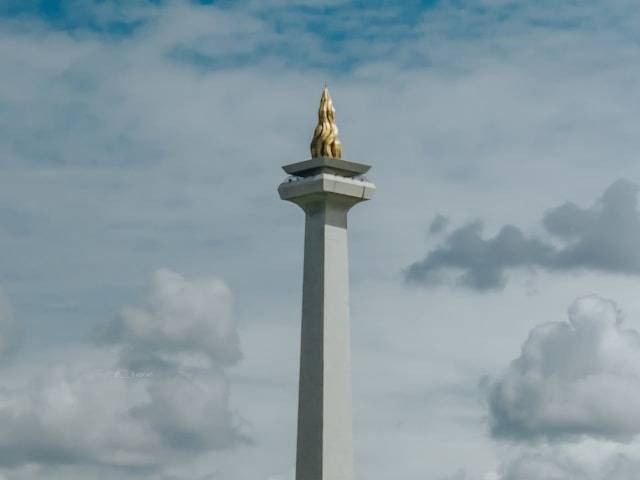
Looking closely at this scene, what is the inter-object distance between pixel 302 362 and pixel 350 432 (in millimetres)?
3418

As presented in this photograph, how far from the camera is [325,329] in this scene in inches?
3361

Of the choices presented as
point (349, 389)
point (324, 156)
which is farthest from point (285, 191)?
point (349, 389)

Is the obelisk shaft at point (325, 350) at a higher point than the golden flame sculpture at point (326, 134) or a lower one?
lower

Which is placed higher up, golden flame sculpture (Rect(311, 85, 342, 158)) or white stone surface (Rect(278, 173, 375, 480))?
golden flame sculpture (Rect(311, 85, 342, 158))

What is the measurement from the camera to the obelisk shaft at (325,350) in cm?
8438

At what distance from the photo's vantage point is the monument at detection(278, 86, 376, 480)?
277 ft

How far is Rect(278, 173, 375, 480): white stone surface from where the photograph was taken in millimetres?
84438

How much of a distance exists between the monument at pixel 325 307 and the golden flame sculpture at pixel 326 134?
0.04 meters

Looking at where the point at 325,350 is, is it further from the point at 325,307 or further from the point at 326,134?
the point at 326,134

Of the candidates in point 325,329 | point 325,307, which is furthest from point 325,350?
point 325,307

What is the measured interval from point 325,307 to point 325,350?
1739mm

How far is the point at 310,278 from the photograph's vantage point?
86375 millimetres

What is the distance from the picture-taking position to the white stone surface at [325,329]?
8444 cm

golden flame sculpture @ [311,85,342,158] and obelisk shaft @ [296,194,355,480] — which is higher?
golden flame sculpture @ [311,85,342,158]
